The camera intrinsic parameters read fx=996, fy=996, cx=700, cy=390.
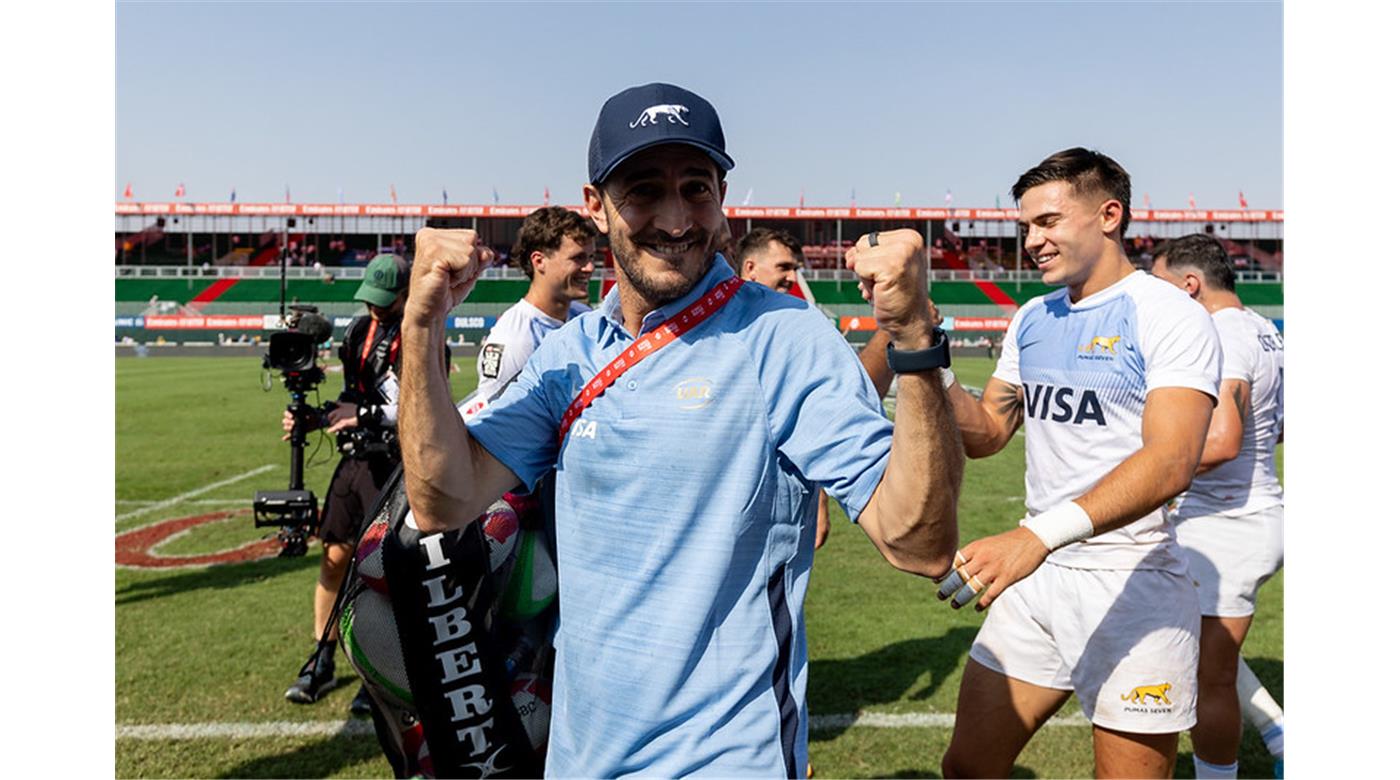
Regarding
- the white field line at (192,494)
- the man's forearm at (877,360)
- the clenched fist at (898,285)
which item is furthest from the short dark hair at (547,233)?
the white field line at (192,494)

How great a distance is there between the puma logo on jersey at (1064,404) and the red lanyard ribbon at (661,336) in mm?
1803

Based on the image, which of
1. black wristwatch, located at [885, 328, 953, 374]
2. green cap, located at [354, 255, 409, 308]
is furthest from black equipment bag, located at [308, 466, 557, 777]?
green cap, located at [354, 255, 409, 308]

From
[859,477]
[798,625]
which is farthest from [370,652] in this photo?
[859,477]

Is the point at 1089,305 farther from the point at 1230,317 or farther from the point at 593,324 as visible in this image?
the point at 593,324

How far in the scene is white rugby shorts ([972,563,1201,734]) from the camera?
10.6ft

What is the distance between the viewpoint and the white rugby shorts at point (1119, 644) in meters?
3.22

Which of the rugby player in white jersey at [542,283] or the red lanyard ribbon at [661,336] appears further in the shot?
the rugby player in white jersey at [542,283]

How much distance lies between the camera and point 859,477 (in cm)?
178

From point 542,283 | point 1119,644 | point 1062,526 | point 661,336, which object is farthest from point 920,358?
point 542,283

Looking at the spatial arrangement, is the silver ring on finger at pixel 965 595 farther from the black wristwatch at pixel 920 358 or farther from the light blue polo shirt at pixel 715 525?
the black wristwatch at pixel 920 358

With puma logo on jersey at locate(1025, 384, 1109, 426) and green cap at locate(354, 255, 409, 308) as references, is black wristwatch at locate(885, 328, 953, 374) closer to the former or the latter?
puma logo on jersey at locate(1025, 384, 1109, 426)

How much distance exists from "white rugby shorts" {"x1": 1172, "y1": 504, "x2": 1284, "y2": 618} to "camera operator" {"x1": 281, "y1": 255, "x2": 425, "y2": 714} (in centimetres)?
406

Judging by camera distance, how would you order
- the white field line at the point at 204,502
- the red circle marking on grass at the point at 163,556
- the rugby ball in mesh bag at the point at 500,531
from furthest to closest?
1. the white field line at the point at 204,502
2. the red circle marking on grass at the point at 163,556
3. the rugby ball in mesh bag at the point at 500,531

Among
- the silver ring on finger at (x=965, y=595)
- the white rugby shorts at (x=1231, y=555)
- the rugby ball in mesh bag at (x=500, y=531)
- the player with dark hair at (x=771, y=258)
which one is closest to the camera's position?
the silver ring on finger at (x=965, y=595)
